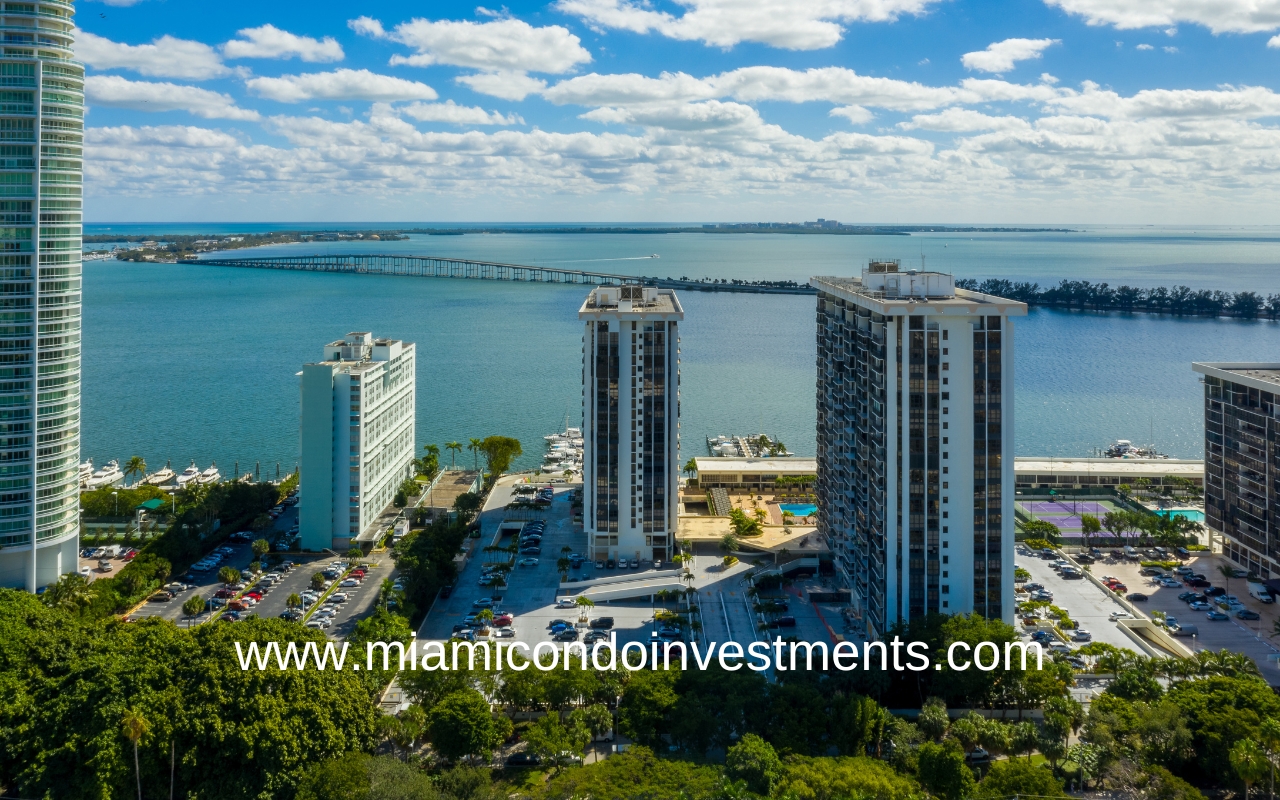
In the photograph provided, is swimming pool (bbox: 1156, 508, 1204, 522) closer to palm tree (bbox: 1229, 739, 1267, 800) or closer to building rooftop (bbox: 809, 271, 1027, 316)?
building rooftop (bbox: 809, 271, 1027, 316)

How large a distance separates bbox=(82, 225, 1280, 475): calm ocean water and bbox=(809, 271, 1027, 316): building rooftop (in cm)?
1710

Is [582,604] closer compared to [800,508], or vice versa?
[582,604]

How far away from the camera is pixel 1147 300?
78.2 m

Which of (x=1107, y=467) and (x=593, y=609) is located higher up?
(x=1107, y=467)

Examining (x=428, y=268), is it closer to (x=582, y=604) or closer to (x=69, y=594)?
(x=69, y=594)

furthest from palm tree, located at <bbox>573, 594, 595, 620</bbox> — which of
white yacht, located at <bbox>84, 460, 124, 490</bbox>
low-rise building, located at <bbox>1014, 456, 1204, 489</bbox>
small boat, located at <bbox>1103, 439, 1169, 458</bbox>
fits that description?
small boat, located at <bbox>1103, 439, 1169, 458</bbox>

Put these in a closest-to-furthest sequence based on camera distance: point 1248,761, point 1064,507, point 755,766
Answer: point 755,766 < point 1248,761 < point 1064,507

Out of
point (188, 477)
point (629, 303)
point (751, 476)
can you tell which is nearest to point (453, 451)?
point (188, 477)

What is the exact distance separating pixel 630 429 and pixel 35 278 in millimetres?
12878

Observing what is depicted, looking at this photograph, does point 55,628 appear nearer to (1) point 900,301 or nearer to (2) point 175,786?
(2) point 175,786


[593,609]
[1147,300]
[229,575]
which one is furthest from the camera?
[1147,300]

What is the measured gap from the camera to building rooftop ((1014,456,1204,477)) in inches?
1180

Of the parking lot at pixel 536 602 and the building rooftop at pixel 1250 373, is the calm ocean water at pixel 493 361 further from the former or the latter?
the building rooftop at pixel 1250 373

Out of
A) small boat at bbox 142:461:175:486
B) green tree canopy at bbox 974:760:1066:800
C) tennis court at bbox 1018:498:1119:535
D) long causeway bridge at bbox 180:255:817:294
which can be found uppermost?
long causeway bridge at bbox 180:255:817:294
